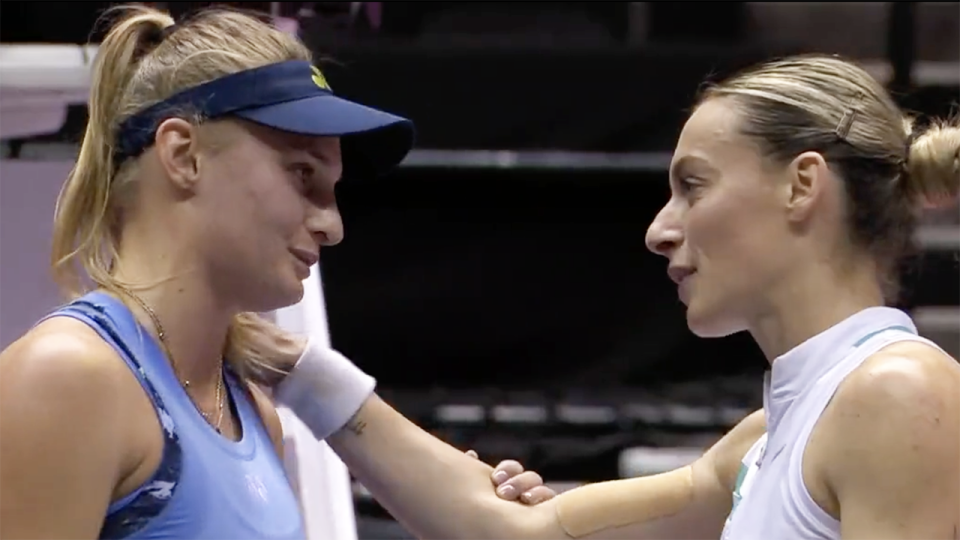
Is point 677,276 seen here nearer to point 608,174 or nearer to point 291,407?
point 291,407

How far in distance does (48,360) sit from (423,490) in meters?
0.67

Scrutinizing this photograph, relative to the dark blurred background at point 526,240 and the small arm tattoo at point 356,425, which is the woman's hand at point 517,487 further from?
the dark blurred background at point 526,240

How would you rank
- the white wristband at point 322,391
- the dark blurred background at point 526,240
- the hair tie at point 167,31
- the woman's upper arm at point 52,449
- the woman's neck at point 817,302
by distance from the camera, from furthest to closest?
the dark blurred background at point 526,240 < the white wristband at point 322,391 < the hair tie at point 167,31 < the woman's neck at point 817,302 < the woman's upper arm at point 52,449

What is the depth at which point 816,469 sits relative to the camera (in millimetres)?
1265

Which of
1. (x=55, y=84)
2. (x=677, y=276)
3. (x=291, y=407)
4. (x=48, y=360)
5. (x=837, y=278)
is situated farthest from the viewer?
(x=55, y=84)

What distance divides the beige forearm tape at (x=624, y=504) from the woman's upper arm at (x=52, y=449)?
67cm

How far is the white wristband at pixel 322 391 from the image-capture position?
173 cm

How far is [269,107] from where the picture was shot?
1410 millimetres

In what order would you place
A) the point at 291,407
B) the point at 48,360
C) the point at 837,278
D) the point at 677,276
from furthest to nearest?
the point at 291,407, the point at 677,276, the point at 837,278, the point at 48,360

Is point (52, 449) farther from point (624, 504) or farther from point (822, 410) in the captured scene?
point (624, 504)

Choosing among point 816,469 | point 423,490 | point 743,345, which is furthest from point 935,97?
point 816,469

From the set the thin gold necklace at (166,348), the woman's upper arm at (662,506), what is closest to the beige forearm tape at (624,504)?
the woman's upper arm at (662,506)

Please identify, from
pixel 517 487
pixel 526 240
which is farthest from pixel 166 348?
pixel 526 240

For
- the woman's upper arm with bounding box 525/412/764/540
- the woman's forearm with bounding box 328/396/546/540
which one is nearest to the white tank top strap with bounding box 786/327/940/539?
the woman's upper arm with bounding box 525/412/764/540
